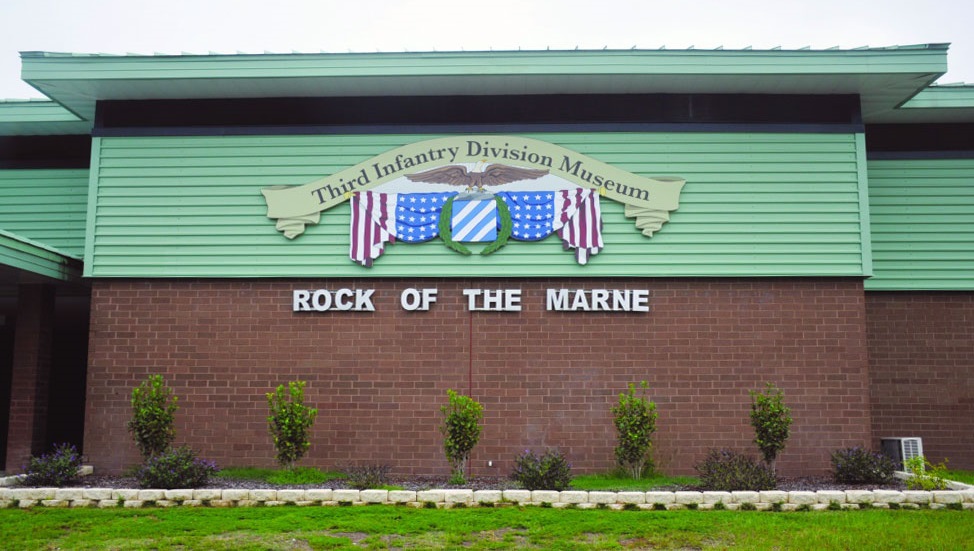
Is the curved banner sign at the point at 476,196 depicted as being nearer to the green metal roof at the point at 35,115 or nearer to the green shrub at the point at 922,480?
the green metal roof at the point at 35,115

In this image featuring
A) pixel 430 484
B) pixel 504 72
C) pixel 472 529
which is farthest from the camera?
pixel 504 72

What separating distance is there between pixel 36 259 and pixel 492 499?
8.14m

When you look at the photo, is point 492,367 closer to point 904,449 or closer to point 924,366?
point 904,449

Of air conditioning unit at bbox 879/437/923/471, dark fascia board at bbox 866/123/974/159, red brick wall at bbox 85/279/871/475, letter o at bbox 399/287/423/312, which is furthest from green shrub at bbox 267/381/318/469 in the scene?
dark fascia board at bbox 866/123/974/159

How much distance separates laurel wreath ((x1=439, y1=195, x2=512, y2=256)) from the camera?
14.6 meters

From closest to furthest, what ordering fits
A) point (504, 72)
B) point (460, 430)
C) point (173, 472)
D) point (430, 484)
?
1. point (173, 472)
2. point (430, 484)
3. point (460, 430)
4. point (504, 72)

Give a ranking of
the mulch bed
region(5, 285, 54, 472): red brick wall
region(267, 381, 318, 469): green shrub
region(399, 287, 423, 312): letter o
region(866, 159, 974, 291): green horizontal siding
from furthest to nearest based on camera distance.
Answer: region(866, 159, 974, 291): green horizontal siding < region(5, 285, 54, 472): red brick wall < region(399, 287, 423, 312): letter o < region(267, 381, 318, 469): green shrub < the mulch bed

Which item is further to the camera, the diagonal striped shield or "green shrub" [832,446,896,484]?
the diagonal striped shield

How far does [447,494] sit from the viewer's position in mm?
11711

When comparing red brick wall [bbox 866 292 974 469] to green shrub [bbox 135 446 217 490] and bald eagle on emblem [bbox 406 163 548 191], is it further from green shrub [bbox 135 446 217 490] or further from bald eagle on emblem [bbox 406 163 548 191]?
green shrub [bbox 135 446 217 490]

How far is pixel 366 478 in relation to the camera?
12344 millimetres

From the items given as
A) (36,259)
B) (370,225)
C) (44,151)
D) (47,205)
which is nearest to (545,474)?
(370,225)

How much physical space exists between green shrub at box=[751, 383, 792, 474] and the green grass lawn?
6.52ft

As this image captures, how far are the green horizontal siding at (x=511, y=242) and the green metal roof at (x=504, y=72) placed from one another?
833mm
